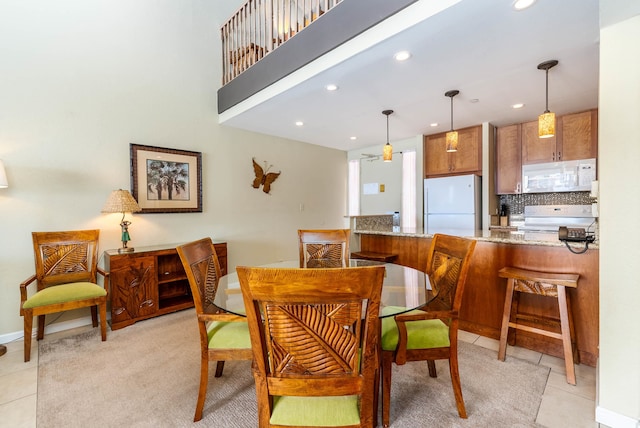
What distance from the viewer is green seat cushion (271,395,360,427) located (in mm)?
950

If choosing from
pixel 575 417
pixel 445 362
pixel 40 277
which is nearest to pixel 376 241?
pixel 445 362

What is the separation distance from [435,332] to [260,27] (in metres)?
3.39

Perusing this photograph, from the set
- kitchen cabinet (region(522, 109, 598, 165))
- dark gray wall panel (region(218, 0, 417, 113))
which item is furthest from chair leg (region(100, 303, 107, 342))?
kitchen cabinet (region(522, 109, 598, 165))

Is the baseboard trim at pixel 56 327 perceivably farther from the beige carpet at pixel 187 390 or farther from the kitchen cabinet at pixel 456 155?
the kitchen cabinet at pixel 456 155

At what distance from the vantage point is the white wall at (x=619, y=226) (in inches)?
55.2

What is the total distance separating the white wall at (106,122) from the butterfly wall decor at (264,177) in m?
0.09

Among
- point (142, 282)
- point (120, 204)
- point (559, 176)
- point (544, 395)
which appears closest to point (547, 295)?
point (544, 395)

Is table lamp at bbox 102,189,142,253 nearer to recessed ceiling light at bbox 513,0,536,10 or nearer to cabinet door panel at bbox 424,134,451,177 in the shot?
recessed ceiling light at bbox 513,0,536,10

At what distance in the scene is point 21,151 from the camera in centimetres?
256

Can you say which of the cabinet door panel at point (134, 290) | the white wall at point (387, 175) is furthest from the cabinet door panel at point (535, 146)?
the cabinet door panel at point (134, 290)

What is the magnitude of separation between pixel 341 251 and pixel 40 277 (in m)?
2.62

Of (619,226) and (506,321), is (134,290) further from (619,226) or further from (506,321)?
(619,226)

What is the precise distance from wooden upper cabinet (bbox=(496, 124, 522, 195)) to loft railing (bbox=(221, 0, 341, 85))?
2999mm

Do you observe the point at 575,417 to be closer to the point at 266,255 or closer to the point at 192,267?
the point at 192,267
